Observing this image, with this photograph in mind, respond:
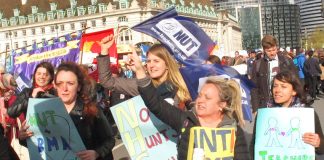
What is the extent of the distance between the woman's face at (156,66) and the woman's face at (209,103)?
0.81 m

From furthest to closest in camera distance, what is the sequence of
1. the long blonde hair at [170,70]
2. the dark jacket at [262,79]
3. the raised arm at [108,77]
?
1. the dark jacket at [262,79]
2. the long blonde hair at [170,70]
3. the raised arm at [108,77]

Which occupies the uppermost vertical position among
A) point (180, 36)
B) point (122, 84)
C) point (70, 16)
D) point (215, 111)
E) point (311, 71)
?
point (70, 16)

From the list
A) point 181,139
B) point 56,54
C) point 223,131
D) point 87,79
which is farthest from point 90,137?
point 56,54

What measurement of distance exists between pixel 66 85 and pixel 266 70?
4400 mm

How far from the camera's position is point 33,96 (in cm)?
438

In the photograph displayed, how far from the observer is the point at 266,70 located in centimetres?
791

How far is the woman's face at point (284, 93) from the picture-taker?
4609 millimetres

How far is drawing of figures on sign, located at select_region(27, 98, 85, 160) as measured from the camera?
391 centimetres

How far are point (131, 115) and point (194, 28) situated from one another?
2.38 m

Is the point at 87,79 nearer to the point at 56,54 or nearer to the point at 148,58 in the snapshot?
the point at 148,58

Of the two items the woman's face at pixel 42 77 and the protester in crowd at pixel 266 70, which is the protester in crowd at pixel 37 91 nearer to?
the woman's face at pixel 42 77

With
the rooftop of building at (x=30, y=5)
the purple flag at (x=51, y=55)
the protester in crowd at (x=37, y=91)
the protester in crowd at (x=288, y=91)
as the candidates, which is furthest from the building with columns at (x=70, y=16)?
the protester in crowd at (x=288, y=91)

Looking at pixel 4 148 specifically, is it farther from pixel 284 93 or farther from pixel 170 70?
pixel 284 93

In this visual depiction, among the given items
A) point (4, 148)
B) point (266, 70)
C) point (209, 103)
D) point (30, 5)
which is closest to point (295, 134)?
point (209, 103)
